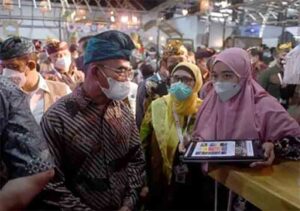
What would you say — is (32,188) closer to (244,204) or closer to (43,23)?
(244,204)

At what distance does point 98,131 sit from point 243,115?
2.21 feet

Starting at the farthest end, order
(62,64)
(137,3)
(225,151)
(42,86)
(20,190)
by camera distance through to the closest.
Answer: (137,3) < (62,64) < (42,86) < (225,151) < (20,190)

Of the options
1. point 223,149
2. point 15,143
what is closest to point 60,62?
point 223,149

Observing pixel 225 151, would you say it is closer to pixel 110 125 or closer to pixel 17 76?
pixel 110 125

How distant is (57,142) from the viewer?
159 centimetres

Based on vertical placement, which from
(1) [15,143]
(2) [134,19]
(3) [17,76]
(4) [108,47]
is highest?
(4) [108,47]

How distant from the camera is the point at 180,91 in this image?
8.30 feet

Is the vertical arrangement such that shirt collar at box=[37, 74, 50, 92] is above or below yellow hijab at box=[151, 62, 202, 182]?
above

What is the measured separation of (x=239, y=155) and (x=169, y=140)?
1082 millimetres

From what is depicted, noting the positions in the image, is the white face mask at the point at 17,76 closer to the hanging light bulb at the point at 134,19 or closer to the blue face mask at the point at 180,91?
the blue face mask at the point at 180,91

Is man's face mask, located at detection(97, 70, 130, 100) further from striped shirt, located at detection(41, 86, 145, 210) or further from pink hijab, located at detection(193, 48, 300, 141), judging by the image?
pink hijab, located at detection(193, 48, 300, 141)

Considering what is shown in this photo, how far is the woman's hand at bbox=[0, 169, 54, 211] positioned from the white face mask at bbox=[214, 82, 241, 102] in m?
1.12

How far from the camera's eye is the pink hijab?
5.69 ft

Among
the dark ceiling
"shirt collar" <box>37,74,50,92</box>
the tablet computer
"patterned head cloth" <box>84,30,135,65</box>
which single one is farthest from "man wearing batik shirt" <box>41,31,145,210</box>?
the dark ceiling
